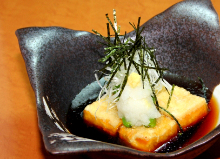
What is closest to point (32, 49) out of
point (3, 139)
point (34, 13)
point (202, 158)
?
point (3, 139)

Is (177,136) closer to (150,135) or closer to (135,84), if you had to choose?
(150,135)

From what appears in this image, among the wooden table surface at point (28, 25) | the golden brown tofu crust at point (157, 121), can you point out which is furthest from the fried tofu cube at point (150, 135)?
the wooden table surface at point (28, 25)

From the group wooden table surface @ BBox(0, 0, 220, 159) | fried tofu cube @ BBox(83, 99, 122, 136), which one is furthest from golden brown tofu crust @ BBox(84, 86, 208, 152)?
wooden table surface @ BBox(0, 0, 220, 159)

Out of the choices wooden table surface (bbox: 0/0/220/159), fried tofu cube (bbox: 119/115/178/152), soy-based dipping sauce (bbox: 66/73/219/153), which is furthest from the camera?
wooden table surface (bbox: 0/0/220/159)

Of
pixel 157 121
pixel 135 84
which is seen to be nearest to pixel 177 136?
pixel 157 121

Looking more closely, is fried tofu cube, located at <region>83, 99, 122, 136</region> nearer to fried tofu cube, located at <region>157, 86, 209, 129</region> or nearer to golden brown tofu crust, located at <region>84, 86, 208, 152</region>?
golden brown tofu crust, located at <region>84, 86, 208, 152</region>

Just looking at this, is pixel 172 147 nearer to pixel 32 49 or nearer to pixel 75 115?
pixel 75 115
